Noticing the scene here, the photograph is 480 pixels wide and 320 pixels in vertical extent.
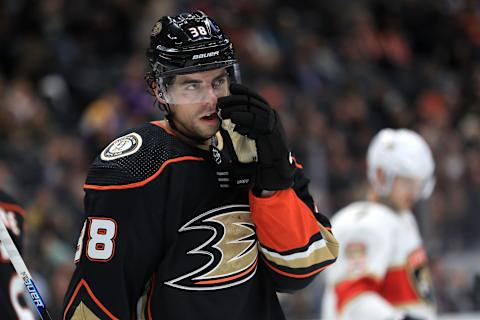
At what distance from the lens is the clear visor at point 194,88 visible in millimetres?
2156

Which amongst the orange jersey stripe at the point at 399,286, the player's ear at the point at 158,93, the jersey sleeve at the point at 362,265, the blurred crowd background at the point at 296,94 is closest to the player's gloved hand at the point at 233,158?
the player's ear at the point at 158,93

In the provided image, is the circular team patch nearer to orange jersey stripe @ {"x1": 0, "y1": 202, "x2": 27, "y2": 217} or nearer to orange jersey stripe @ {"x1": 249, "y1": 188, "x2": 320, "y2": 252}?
orange jersey stripe @ {"x1": 249, "y1": 188, "x2": 320, "y2": 252}

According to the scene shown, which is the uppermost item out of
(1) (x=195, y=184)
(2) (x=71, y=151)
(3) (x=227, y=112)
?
(3) (x=227, y=112)

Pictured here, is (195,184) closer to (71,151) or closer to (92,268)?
(92,268)

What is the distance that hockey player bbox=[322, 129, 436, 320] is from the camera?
3.22 m

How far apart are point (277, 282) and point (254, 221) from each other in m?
0.18

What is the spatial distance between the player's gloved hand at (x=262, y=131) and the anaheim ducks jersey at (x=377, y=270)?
117cm

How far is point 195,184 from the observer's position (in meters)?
2.16

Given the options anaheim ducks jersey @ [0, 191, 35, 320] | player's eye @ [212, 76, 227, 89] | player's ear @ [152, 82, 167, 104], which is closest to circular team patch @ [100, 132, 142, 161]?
player's ear @ [152, 82, 167, 104]

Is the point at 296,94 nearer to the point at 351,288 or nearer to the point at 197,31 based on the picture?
the point at 351,288

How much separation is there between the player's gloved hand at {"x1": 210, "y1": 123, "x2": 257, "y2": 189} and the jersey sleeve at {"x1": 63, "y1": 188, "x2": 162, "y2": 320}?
7.7 inches

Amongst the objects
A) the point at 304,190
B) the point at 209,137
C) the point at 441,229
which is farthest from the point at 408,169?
the point at 441,229

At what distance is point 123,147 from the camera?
2.14 metres

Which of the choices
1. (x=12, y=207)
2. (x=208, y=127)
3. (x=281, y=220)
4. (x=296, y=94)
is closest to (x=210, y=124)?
(x=208, y=127)
